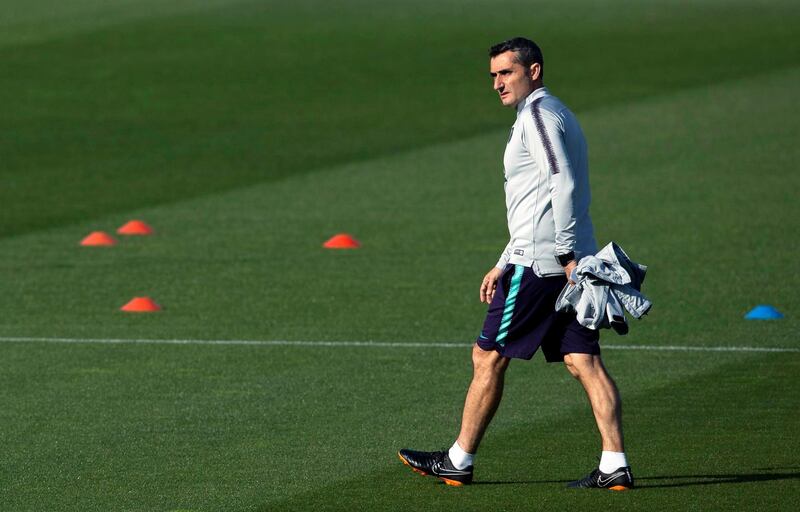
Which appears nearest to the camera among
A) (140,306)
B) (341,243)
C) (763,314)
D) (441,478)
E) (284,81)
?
(441,478)

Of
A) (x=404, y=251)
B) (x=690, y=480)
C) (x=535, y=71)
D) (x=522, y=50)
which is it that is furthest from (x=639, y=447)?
(x=404, y=251)

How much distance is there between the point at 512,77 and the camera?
8320 millimetres

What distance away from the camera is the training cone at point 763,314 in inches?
526

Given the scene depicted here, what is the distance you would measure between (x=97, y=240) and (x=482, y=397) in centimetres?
995

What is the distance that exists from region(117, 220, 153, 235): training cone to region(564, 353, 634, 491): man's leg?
1081 centimetres

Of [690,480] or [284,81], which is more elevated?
[284,81]

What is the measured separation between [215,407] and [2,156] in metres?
15.6

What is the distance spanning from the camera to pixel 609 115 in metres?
28.9

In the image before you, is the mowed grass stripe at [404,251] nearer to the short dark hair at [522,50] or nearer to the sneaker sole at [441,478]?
the sneaker sole at [441,478]

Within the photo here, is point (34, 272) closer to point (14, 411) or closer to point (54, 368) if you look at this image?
point (54, 368)

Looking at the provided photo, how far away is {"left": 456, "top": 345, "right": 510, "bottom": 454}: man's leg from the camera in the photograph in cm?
846

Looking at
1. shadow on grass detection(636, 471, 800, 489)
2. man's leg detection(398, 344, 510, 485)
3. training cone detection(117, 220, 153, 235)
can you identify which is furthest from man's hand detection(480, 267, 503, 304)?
training cone detection(117, 220, 153, 235)

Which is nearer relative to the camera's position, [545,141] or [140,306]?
[545,141]

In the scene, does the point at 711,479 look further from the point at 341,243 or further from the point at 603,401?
the point at 341,243
